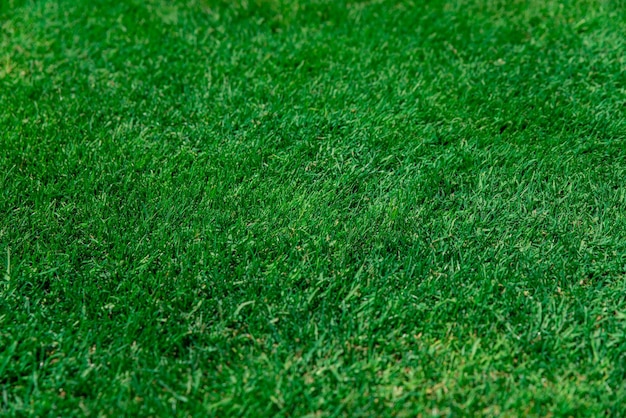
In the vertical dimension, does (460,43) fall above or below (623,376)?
above

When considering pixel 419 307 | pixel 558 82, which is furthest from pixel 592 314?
pixel 558 82

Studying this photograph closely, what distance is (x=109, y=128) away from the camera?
3.59m

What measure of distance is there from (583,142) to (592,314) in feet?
3.93

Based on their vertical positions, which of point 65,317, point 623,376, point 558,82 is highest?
point 558,82

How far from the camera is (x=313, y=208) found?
3078mm

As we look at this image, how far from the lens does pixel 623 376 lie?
237 cm

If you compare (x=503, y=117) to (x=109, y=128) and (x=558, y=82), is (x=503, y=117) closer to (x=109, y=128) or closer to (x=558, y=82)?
(x=558, y=82)

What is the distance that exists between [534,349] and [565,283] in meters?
0.39

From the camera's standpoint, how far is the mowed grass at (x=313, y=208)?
7.83 feet

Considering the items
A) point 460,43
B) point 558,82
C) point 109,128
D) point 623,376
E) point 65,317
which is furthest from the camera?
point 460,43

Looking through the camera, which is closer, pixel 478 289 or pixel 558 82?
pixel 478 289

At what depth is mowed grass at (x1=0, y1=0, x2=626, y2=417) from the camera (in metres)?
2.39

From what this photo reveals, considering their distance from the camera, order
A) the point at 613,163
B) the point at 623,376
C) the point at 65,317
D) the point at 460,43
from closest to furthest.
→ 1. the point at 623,376
2. the point at 65,317
3. the point at 613,163
4. the point at 460,43

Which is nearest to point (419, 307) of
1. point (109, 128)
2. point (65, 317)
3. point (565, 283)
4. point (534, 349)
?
point (534, 349)
